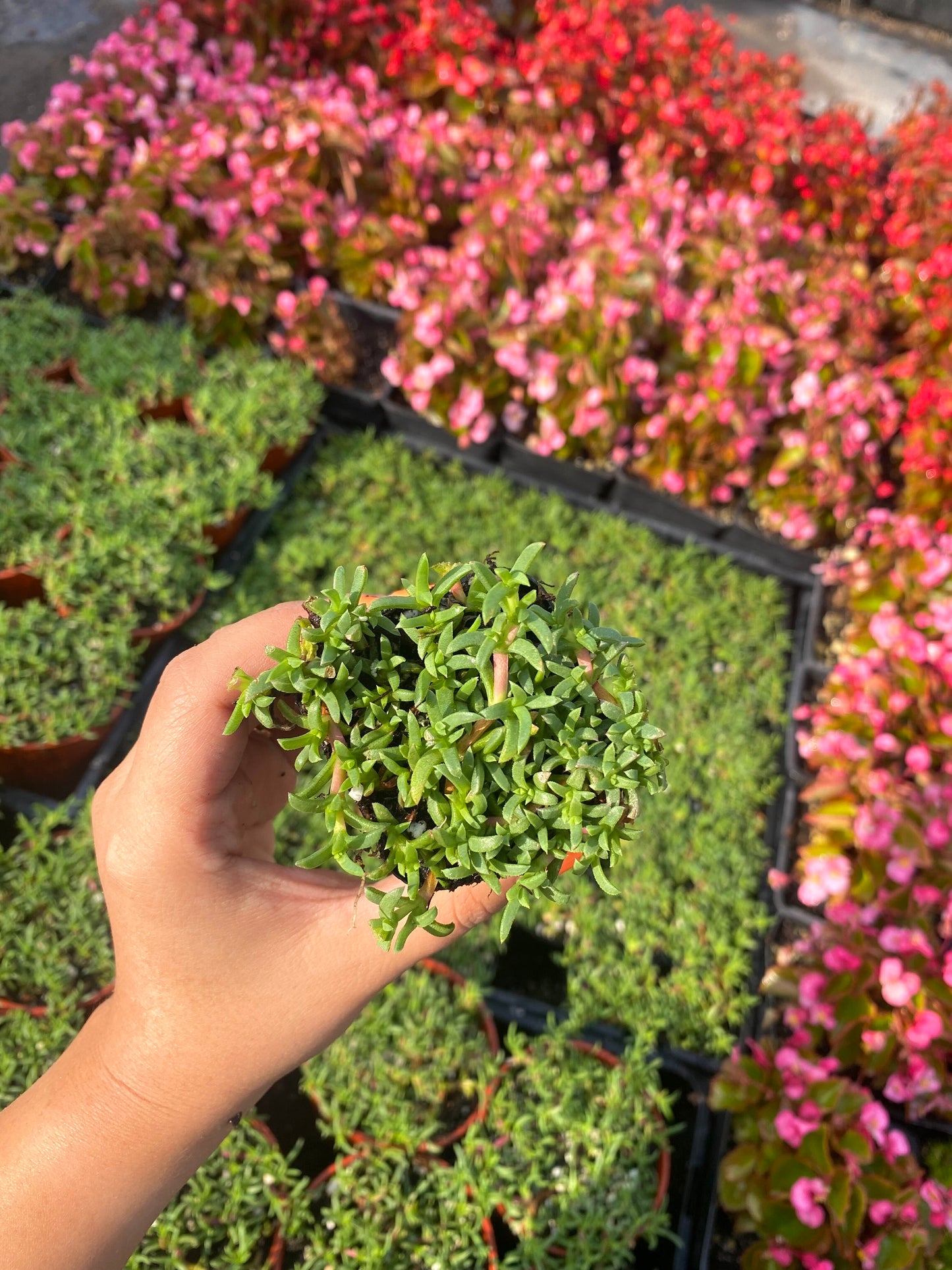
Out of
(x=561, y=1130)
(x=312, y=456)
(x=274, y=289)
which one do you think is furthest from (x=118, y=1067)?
(x=274, y=289)

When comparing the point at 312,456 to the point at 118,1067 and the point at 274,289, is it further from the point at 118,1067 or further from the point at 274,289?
the point at 118,1067

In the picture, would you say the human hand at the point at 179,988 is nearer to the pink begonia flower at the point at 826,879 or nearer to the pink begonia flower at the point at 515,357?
the pink begonia flower at the point at 826,879

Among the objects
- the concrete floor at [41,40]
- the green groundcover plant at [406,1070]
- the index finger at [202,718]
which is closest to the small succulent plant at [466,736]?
the index finger at [202,718]

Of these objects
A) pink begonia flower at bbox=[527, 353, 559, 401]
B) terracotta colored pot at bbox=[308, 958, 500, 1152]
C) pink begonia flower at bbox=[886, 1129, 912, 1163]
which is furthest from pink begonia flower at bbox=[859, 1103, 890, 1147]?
pink begonia flower at bbox=[527, 353, 559, 401]

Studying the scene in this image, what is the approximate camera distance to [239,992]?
4.47 ft

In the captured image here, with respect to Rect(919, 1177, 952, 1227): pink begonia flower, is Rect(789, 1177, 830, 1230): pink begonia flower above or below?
below

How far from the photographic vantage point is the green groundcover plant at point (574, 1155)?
6.69ft

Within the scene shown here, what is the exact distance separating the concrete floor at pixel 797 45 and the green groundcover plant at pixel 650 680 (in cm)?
424

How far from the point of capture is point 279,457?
3477 mm

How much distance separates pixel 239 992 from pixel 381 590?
208 centimetres

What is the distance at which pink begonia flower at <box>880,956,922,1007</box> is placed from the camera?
7.69ft

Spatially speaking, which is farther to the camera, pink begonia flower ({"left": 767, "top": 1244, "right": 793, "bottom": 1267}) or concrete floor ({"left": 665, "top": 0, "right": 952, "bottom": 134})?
concrete floor ({"left": 665, "top": 0, "right": 952, "bottom": 134})

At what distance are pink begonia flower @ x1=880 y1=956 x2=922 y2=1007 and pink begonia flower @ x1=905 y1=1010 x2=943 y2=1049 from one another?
0.06 metres

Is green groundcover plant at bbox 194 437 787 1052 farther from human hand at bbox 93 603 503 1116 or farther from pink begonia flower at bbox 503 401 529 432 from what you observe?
human hand at bbox 93 603 503 1116
